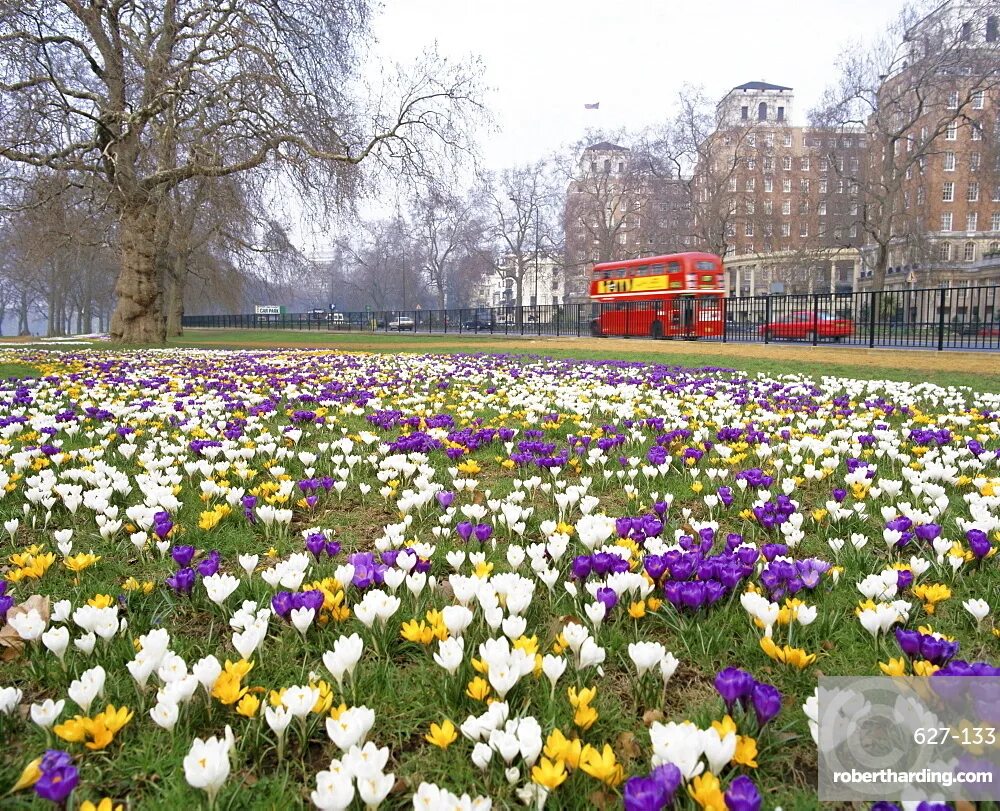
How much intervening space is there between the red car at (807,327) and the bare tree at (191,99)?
12773 mm

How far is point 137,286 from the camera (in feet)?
62.7

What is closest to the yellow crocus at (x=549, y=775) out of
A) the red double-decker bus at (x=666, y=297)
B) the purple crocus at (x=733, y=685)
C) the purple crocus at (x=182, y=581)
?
the purple crocus at (x=733, y=685)

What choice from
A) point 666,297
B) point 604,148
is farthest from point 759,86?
point 666,297

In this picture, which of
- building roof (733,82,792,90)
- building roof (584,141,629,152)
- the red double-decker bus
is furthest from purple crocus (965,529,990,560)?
building roof (733,82,792,90)

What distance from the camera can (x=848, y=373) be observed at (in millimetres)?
10875

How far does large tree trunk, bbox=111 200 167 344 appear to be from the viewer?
18719 mm

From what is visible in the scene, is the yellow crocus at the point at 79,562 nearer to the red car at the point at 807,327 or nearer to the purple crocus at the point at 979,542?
the purple crocus at the point at 979,542

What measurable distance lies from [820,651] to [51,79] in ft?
56.4

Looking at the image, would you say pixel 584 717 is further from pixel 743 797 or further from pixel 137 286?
pixel 137 286

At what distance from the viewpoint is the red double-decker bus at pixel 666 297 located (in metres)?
25.6

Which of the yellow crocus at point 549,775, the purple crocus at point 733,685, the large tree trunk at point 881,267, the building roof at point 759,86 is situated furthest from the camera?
the building roof at point 759,86

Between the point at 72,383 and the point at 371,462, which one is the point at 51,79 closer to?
the point at 72,383

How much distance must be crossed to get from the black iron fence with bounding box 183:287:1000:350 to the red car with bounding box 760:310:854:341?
0.03 m

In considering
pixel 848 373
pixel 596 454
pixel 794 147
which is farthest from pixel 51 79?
pixel 794 147
